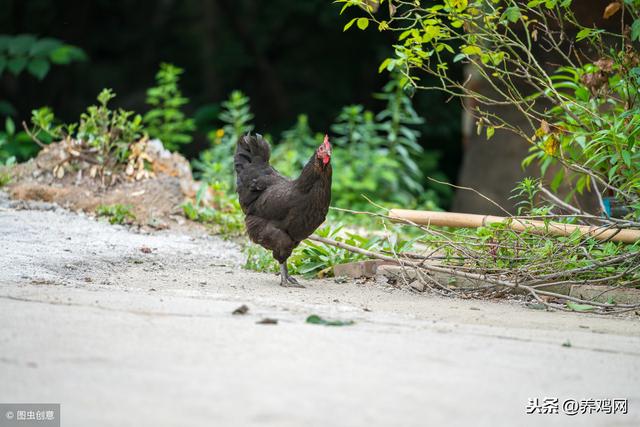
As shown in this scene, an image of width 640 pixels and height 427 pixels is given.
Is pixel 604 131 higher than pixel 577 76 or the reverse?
the reverse

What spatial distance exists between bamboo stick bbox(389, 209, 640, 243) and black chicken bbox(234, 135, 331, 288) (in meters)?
0.47

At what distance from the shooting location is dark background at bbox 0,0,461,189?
1253 centimetres

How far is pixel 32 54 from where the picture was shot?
10055mm

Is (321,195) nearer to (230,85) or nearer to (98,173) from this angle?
(98,173)

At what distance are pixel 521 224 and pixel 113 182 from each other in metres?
3.93

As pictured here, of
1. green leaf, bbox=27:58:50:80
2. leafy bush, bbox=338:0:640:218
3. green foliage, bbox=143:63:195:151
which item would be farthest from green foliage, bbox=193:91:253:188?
leafy bush, bbox=338:0:640:218

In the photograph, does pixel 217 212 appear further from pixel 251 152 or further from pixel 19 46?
pixel 19 46

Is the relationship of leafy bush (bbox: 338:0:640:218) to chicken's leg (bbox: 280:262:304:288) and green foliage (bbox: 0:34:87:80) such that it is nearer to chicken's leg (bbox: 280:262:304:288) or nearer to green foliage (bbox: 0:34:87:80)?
chicken's leg (bbox: 280:262:304:288)

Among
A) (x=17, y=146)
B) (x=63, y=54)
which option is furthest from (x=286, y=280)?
(x=63, y=54)

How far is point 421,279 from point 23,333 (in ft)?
7.91

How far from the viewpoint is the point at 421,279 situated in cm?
471

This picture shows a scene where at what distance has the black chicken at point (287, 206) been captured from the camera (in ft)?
16.7

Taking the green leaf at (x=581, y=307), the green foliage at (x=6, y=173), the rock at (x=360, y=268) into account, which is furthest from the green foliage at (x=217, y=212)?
the green leaf at (x=581, y=307)

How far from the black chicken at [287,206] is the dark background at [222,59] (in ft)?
21.4
